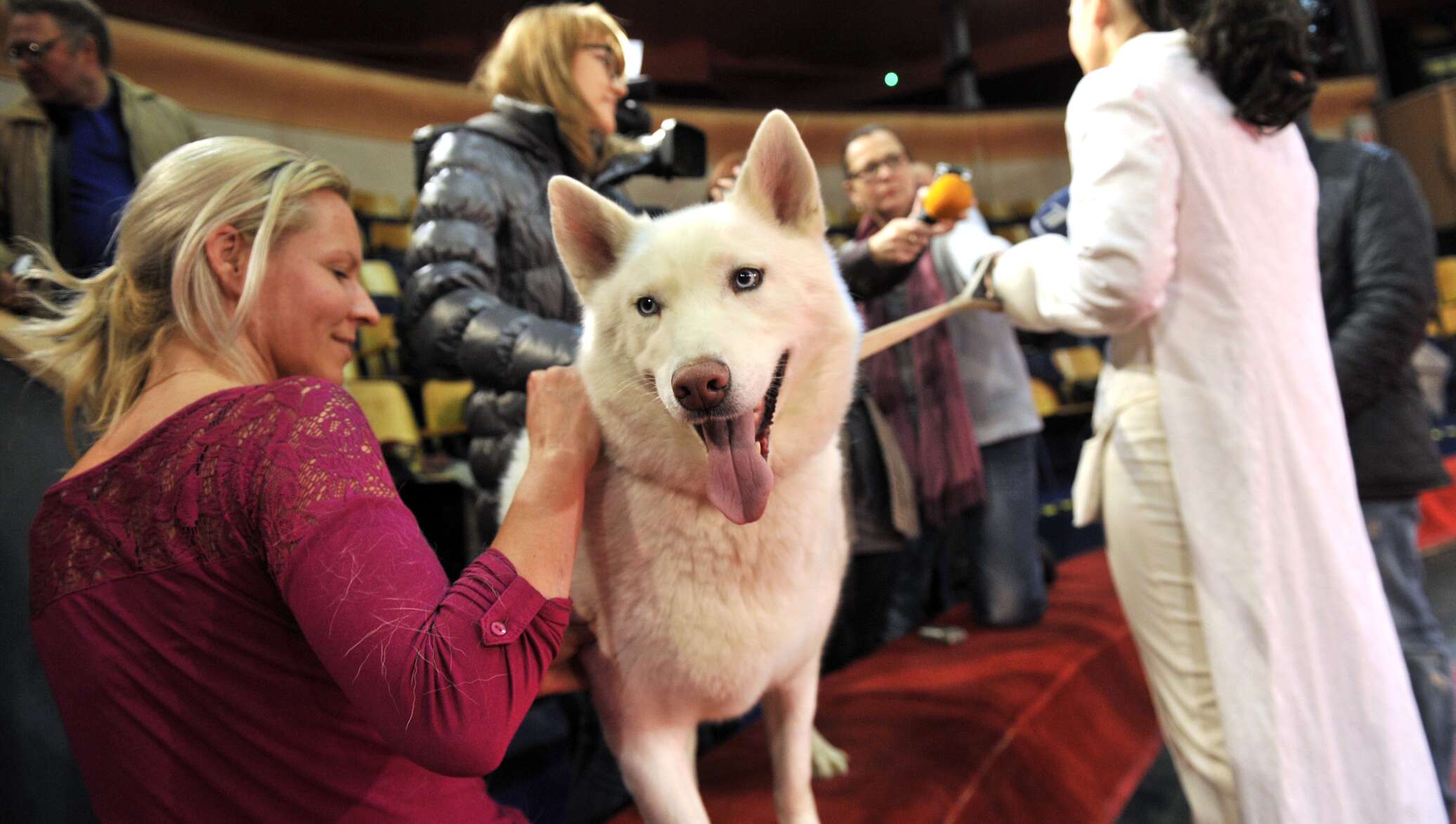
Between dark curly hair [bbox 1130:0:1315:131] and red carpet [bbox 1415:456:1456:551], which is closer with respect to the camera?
dark curly hair [bbox 1130:0:1315:131]

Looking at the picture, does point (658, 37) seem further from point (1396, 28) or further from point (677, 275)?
point (1396, 28)

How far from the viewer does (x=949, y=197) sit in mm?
1214

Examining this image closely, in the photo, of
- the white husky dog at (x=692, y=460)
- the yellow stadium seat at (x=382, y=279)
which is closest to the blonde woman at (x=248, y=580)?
the white husky dog at (x=692, y=460)

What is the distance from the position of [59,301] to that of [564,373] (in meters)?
0.80

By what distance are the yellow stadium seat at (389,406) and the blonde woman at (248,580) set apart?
0.99 meters

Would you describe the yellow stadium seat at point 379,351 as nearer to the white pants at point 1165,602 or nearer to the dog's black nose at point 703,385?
the dog's black nose at point 703,385

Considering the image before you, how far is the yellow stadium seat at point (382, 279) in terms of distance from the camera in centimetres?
171

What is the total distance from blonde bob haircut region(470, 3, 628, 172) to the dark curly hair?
92 centimetres

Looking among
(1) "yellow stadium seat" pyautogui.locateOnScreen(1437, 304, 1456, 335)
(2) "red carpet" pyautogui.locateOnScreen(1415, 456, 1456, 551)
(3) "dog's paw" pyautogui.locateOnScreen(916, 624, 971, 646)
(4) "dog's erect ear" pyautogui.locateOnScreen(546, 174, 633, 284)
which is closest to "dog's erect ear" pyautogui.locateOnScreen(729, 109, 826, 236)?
(4) "dog's erect ear" pyautogui.locateOnScreen(546, 174, 633, 284)

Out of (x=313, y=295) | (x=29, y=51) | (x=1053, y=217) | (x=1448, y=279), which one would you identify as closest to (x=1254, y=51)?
(x=1053, y=217)

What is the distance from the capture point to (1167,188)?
46.9 inches

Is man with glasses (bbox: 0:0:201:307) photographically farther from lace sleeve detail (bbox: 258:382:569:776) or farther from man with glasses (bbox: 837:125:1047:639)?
man with glasses (bbox: 837:125:1047:639)

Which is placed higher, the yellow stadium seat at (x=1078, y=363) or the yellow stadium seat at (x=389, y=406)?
the yellow stadium seat at (x=389, y=406)

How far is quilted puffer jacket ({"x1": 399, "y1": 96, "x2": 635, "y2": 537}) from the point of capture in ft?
4.28
